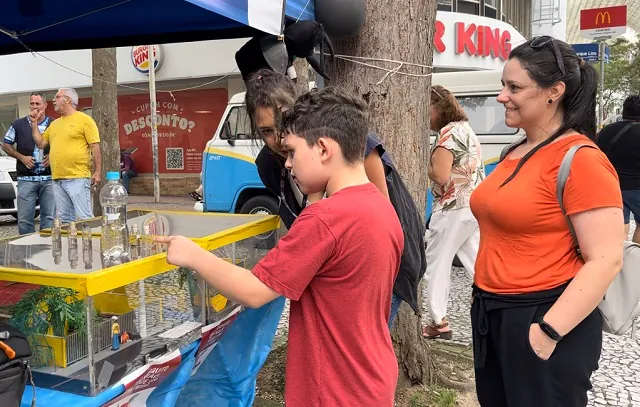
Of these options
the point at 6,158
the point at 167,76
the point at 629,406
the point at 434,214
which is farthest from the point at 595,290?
the point at 167,76

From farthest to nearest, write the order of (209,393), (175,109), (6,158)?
(175,109) < (6,158) < (209,393)

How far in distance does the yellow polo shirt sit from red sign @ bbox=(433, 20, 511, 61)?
28.9ft

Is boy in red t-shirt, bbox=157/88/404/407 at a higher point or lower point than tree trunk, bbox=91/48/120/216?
lower

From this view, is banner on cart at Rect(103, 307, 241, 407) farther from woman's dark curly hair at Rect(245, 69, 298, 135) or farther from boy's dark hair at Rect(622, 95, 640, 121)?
boy's dark hair at Rect(622, 95, 640, 121)

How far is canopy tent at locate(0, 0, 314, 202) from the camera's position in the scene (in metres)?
2.61

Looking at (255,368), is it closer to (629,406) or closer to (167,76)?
(629,406)

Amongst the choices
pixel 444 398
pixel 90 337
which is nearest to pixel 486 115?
pixel 444 398

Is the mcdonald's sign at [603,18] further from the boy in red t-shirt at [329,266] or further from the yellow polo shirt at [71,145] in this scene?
the boy in red t-shirt at [329,266]

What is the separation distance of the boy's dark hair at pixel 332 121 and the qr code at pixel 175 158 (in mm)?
14511

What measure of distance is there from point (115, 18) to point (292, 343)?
2.31 meters

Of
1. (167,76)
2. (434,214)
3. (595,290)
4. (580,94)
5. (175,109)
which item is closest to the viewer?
(595,290)

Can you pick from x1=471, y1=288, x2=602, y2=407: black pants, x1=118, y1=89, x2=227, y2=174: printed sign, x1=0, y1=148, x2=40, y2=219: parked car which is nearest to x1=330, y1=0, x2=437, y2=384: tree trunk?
x1=471, y1=288, x2=602, y2=407: black pants

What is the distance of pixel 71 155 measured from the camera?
249 inches

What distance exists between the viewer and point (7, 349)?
1645mm
